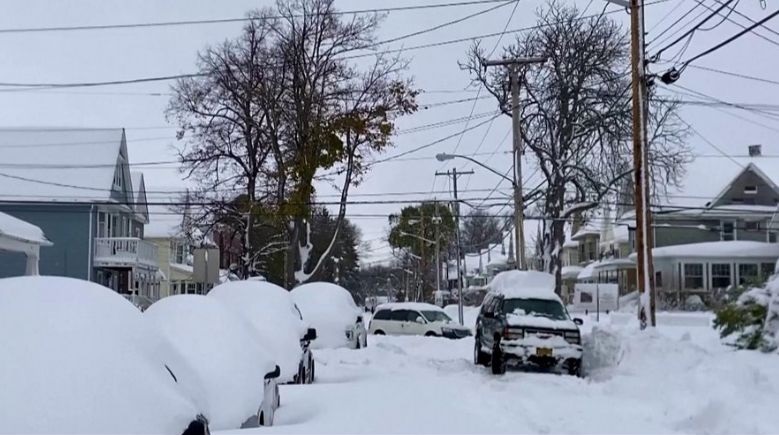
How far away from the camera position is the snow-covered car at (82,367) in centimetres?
461

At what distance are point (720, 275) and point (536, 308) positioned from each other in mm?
33678

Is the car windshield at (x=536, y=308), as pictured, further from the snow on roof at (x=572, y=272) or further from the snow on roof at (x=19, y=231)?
the snow on roof at (x=572, y=272)

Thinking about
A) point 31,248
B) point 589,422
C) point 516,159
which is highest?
point 516,159

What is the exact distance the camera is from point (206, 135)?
1602 inches

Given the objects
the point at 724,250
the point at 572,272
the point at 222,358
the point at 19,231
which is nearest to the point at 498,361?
the point at 222,358

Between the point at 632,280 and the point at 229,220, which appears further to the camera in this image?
the point at 632,280

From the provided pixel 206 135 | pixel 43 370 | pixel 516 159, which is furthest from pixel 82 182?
pixel 43 370

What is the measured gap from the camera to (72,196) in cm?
4166

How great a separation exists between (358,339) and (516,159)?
11.0m

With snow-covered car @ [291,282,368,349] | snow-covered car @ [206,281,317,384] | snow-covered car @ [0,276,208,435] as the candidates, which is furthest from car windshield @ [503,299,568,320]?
snow-covered car @ [0,276,208,435]

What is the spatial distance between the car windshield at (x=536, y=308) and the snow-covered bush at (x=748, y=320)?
11.5 ft

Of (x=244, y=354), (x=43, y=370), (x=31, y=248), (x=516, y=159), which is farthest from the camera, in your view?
(x=516, y=159)

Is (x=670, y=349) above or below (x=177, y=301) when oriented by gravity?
below

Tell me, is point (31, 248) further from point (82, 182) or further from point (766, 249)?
point (766, 249)
